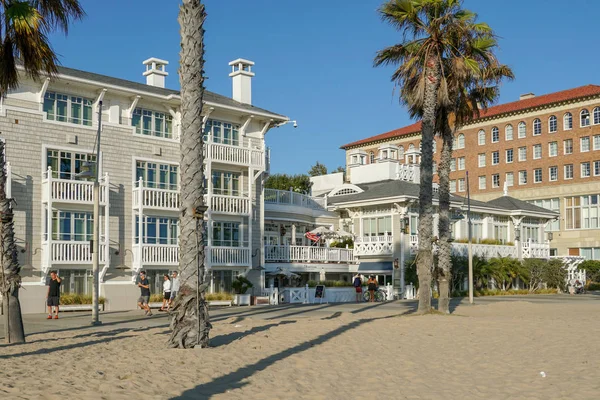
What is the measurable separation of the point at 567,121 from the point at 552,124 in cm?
183

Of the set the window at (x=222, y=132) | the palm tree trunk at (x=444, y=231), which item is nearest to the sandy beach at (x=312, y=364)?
the palm tree trunk at (x=444, y=231)

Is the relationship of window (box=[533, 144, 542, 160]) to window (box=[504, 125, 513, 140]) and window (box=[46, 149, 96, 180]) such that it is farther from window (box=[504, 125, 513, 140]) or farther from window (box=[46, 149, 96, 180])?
window (box=[46, 149, 96, 180])

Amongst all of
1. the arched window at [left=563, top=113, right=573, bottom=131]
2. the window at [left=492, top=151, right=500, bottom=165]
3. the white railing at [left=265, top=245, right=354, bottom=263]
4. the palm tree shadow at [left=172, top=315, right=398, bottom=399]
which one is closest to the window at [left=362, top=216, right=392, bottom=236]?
the white railing at [left=265, top=245, right=354, bottom=263]

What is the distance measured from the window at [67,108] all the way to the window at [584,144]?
53.0m

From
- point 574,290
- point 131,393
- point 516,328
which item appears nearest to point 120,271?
point 516,328

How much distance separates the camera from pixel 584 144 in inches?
2815

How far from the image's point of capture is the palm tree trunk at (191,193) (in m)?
14.5

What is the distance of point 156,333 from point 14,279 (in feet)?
12.2

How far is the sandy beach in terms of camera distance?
10125 mm

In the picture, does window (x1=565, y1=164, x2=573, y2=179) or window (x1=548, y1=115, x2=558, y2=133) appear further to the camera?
window (x1=548, y1=115, x2=558, y2=133)

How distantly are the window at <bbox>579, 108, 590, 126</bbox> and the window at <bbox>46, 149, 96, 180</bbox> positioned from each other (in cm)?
5345

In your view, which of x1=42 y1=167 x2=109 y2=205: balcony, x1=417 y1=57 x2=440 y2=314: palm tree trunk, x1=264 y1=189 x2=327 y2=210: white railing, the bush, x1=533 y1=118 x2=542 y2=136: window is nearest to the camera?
x1=417 y1=57 x2=440 y2=314: palm tree trunk

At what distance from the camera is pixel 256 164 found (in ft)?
128

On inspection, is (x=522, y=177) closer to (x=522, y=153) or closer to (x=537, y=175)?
(x=537, y=175)
